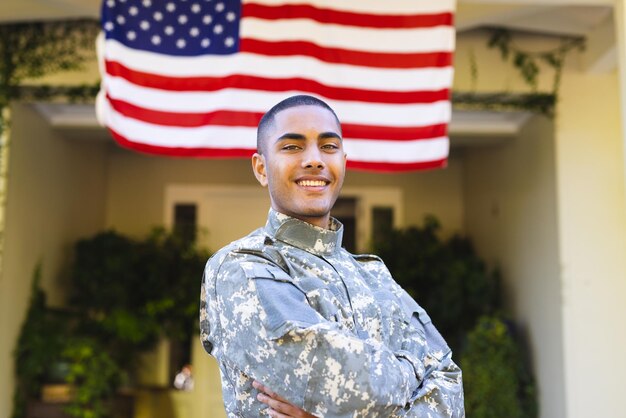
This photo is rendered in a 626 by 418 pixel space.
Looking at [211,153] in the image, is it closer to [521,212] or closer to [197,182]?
[521,212]

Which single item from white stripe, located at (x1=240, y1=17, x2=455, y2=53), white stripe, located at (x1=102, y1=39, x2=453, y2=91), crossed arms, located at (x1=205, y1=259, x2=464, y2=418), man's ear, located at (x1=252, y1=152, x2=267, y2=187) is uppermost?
white stripe, located at (x1=240, y1=17, x2=455, y2=53)

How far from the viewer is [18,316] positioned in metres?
4.71

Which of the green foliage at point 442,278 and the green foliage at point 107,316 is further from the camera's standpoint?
the green foliage at point 442,278

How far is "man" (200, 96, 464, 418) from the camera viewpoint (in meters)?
1.27

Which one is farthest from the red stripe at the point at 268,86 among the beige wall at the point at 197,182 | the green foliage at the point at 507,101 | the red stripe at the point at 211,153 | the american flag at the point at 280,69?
the beige wall at the point at 197,182

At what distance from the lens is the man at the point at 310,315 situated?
4.16 feet

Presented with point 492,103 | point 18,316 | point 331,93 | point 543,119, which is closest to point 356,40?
point 331,93

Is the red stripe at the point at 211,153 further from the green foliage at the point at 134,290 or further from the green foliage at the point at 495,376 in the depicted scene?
the green foliage at the point at 134,290

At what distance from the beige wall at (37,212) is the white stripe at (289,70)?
1.54 meters

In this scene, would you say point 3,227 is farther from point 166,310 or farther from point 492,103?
point 492,103

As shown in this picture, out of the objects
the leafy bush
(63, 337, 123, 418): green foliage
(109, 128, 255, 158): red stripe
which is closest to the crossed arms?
(109, 128, 255, 158): red stripe

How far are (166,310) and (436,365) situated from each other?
14.6 ft

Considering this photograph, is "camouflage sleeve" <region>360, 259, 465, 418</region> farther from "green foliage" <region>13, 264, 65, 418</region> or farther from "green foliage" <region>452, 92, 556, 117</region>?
"green foliage" <region>13, 264, 65, 418</region>

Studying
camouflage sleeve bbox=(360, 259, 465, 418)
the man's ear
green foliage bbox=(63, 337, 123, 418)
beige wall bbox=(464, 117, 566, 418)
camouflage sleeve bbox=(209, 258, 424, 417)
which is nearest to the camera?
camouflage sleeve bbox=(209, 258, 424, 417)
